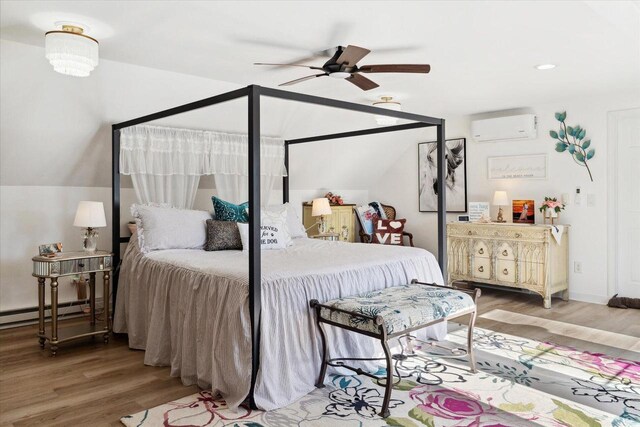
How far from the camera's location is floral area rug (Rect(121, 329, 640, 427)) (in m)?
2.44

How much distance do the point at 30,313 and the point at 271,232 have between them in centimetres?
231

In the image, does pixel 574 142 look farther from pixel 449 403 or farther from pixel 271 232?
pixel 449 403

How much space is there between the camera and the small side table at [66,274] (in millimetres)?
3430

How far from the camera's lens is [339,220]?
21.3 ft

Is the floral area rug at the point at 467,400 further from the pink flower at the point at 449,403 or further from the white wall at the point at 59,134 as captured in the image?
the white wall at the point at 59,134

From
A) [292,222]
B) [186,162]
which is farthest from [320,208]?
[186,162]

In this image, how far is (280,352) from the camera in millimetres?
2670

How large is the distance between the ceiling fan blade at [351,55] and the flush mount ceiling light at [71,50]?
157 cm

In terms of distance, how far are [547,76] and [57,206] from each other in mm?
4597

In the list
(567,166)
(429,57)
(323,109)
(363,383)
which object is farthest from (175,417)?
(567,166)

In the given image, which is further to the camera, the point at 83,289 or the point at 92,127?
the point at 83,289

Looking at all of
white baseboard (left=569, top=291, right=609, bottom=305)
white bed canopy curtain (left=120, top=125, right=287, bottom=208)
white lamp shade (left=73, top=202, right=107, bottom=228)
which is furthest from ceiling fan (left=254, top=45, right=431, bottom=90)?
white baseboard (left=569, top=291, right=609, bottom=305)

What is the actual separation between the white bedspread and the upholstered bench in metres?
0.13

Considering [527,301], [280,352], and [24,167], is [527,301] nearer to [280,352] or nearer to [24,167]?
[280,352]
